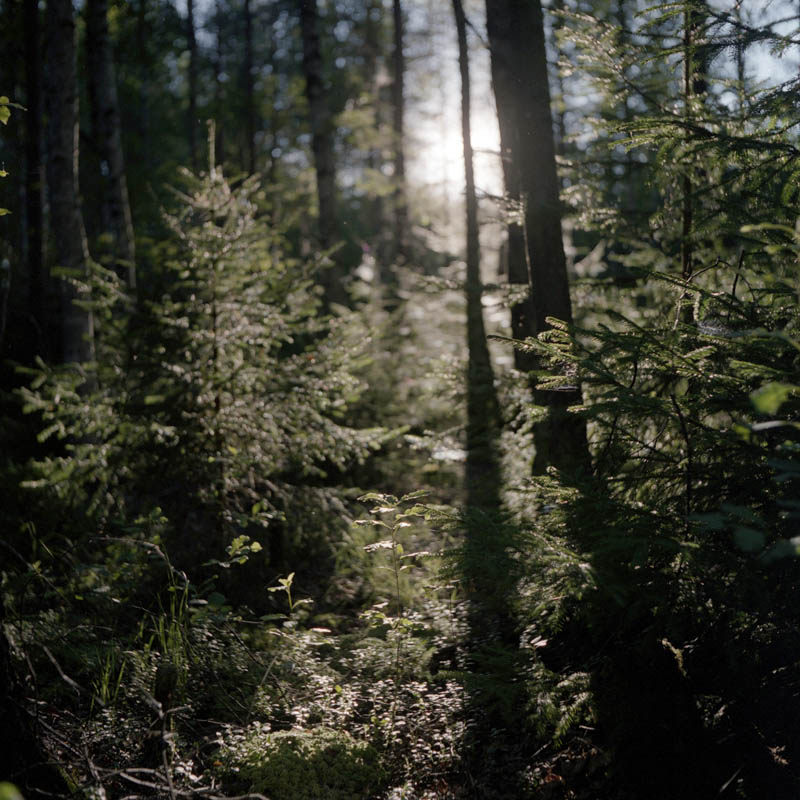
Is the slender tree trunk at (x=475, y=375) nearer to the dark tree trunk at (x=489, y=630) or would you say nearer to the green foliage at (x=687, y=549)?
the dark tree trunk at (x=489, y=630)

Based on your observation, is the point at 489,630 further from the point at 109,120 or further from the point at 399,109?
the point at 399,109

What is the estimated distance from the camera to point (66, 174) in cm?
744

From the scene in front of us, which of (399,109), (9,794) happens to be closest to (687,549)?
(9,794)

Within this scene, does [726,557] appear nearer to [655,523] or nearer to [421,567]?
[655,523]

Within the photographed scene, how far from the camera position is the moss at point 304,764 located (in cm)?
299

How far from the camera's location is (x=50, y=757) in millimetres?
2637

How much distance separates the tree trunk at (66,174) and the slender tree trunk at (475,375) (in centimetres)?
441

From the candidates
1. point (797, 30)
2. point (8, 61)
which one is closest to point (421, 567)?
point (797, 30)

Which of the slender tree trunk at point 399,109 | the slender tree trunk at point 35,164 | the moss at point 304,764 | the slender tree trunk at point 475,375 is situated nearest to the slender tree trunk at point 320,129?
the slender tree trunk at point 475,375

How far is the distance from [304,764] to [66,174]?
6.95m

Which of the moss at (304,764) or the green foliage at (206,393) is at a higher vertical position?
the green foliage at (206,393)

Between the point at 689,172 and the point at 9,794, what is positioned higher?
the point at 689,172

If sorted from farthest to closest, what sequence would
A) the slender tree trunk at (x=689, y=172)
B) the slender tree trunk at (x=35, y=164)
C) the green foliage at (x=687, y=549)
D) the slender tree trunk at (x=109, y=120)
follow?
the slender tree trunk at (x=109, y=120)
the slender tree trunk at (x=35, y=164)
the slender tree trunk at (x=689, y=172)
the green foliage at (x=687, y=549)

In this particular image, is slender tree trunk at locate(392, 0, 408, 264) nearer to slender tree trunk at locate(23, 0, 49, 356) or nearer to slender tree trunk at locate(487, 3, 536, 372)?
slender tree trunk at locate(23, 0, 49, 356)
